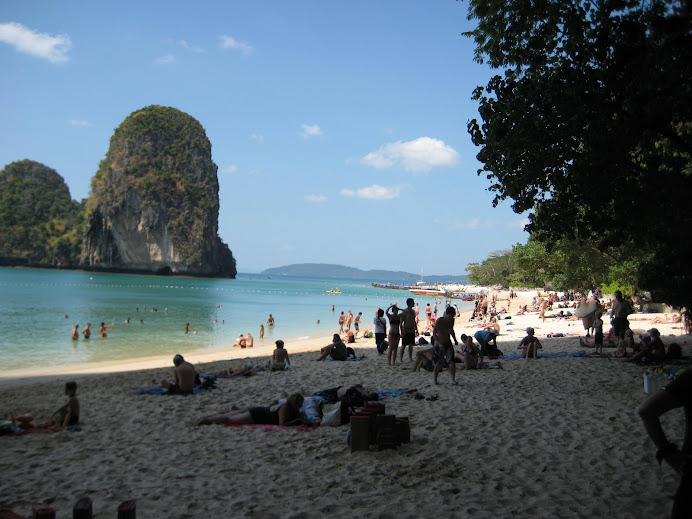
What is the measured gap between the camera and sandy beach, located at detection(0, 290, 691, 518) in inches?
160

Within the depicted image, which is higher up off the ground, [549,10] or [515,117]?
[549,10]

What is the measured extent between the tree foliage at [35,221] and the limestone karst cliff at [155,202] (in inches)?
330

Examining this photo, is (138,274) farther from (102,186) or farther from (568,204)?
(568,204)

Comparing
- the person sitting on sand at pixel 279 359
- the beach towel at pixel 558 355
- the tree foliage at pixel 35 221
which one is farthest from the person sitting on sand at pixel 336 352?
the tree foliage at pixel 35 221

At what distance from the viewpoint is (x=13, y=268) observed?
110 m

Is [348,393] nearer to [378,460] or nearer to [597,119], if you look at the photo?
[378,460]

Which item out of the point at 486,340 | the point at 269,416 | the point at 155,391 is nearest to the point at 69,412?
the point at 155,391

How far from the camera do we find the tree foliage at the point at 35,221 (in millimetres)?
109500

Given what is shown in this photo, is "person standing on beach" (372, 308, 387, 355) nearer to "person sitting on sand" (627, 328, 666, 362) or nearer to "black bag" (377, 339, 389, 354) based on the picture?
"black bag" (377, 339, 389, 354)

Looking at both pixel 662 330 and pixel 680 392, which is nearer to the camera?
pixel 680 392

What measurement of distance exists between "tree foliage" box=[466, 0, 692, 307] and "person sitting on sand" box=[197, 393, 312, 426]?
4.79 metres

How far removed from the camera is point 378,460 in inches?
199

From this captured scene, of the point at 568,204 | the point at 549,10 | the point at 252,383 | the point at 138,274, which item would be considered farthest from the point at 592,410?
the point at 138,274

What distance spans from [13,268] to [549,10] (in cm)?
12806
